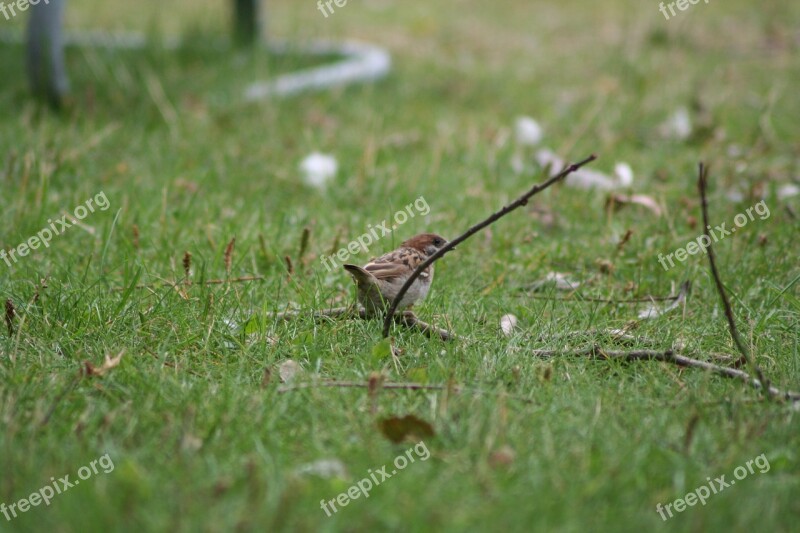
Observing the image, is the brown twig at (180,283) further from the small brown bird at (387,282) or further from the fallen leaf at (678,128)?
the fallen leaf at (678,128)

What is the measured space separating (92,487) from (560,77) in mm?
7800

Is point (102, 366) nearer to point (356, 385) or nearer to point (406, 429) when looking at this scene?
point (356, 385)

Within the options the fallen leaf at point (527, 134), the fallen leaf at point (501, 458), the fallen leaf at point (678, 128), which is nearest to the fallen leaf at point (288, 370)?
the fallen leaf at point (501, 458)

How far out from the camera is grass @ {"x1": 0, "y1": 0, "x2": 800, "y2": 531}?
2.34 metres

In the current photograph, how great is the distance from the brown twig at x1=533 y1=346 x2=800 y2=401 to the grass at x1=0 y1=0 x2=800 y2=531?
4 centimetres

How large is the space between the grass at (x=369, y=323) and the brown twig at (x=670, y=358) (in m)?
0.04

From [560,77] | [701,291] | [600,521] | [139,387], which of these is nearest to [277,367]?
[139,387]

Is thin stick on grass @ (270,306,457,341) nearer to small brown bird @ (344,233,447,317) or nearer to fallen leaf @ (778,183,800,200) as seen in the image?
small brown bird @ (344,233,447,317)

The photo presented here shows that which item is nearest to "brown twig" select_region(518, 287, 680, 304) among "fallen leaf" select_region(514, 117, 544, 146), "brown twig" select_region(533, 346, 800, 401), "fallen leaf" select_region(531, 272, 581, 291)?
"fallen leaf" select_region(531, 272, 581, 291)

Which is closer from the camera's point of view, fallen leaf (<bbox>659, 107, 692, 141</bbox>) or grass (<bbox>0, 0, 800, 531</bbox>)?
grass (<bbox>0, 0, 800, 531</bbox>)

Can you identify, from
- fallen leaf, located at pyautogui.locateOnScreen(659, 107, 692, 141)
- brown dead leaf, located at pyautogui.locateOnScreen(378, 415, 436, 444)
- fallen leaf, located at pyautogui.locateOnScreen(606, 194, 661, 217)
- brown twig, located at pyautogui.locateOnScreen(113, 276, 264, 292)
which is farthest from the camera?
fallen leaf, located at pyautogui.locateOnScreen(659, 107, 692, 141)

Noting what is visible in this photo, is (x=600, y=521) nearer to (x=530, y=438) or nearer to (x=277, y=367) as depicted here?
(x=530, y=438)

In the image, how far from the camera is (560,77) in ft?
29.8

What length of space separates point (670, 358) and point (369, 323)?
1.20 m
